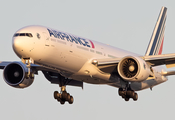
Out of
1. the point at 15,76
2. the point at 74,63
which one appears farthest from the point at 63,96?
the point at 74,63

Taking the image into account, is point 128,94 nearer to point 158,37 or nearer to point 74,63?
point 74,63

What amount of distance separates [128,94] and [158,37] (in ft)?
53.9

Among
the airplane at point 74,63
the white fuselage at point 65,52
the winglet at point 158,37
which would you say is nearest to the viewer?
the white fuselage at point 65,52

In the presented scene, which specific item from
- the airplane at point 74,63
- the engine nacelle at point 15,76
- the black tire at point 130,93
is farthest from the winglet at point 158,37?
the engine nacelle at point 15,76

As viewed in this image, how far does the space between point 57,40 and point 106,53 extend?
6658 millimetres

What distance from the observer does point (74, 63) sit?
3541cm

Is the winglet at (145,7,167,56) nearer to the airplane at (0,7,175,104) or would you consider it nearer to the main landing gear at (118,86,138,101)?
the airplane at (0,7,175,104)

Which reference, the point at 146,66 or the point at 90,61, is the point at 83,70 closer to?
the point at 90,61

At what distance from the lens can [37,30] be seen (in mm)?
33469

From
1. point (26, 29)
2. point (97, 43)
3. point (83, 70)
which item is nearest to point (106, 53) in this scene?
point (97, 43)

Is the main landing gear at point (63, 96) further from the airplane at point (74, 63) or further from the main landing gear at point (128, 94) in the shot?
the main landing gear at point (128, 94)

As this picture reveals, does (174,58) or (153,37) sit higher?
(153,37)

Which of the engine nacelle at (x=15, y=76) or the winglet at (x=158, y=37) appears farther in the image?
the winglet at (x=158, y=37)

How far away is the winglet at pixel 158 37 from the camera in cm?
5225
